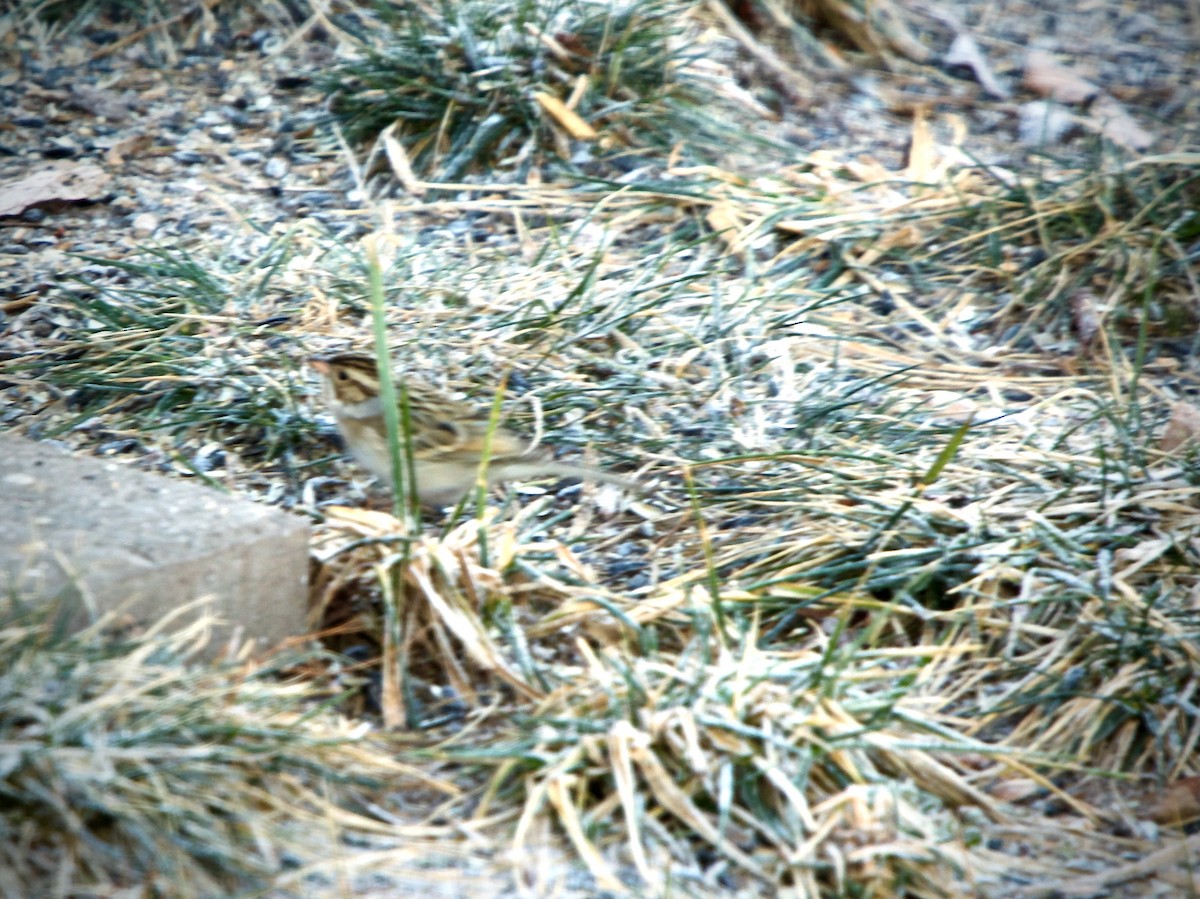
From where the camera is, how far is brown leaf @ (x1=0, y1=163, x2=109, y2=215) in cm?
481

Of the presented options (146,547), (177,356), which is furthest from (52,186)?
(146,547)

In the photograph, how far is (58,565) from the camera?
8.32 feet

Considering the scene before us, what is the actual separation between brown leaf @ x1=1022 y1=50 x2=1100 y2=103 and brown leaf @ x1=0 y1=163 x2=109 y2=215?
12.8 ft

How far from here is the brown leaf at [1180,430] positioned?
3689mm

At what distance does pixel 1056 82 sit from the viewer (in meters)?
6.27

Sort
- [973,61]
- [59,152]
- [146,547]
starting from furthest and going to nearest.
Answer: [973,61], [59,152], [146,547]

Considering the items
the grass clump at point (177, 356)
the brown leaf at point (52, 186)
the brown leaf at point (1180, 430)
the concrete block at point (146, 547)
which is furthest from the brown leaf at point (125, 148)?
the brown leaf at point (1180, 430)

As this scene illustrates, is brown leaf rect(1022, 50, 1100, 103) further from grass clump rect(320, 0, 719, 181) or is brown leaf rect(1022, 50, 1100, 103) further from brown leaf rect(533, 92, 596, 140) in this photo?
brown leaf rect(533, 92, 596, 140)

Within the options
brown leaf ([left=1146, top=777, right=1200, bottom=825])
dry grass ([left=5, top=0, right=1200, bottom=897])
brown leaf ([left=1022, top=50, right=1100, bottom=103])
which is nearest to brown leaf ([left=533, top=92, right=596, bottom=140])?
dry grass ([left=5, top=0, right=1200, bottom=897])

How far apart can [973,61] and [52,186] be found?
156 inches

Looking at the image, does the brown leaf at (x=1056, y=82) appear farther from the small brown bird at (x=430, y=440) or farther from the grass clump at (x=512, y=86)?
the small brown bird at (x=430, y=440)

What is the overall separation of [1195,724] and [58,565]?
7.14 feet

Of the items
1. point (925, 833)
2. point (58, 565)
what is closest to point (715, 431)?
point (925, 833)

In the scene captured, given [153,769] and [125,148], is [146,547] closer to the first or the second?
[153,769]
